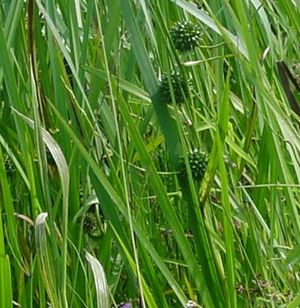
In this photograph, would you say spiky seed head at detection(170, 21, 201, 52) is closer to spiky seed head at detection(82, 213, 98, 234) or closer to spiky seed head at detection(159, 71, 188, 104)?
spiky seed head at detection(159, 71, 188, 104)

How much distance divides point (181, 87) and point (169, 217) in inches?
5.1

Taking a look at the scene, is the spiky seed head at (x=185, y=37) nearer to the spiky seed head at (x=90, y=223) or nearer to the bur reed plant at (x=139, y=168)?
the bur reed plant at (x=139, y=168)

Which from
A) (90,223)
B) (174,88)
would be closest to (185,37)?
(174,88)

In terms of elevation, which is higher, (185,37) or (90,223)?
(185,37)

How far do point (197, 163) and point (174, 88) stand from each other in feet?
0.25

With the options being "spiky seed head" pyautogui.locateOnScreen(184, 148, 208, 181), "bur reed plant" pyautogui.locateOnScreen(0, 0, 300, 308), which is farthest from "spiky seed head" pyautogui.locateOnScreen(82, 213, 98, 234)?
"spiky seed head" pyautogui.locateOnScreen(184, 148, 208, 181)

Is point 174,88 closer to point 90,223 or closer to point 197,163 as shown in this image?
point 197,163

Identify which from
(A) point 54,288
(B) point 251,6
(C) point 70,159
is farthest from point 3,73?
(B) point 251,6

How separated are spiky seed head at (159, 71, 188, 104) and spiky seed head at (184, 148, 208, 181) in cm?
6

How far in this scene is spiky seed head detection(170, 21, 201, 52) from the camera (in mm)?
937

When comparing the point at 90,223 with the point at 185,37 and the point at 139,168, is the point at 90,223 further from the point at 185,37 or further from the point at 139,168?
the point at 185,37

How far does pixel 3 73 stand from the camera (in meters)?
0.83

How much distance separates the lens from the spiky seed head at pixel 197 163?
2.81ft

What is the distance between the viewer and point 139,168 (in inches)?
35.5
